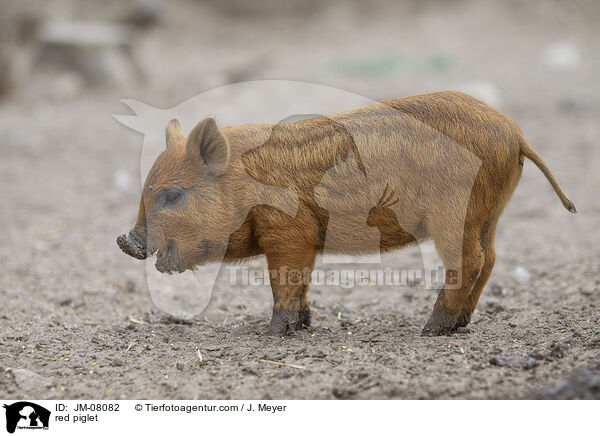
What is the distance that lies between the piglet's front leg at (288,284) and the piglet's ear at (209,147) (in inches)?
22.9

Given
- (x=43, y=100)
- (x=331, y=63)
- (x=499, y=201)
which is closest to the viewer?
(x=499, y=201)

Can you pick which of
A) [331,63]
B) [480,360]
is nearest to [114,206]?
[480,360]

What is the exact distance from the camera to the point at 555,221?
267 inches

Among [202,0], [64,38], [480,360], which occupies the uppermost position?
[202,0]

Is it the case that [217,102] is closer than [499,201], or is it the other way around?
[499,201]

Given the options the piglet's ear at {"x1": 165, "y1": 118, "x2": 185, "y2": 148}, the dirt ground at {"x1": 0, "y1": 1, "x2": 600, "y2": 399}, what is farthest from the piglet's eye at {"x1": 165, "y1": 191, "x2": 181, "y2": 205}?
the dirt ground at {"x1": 0, "y1": 1, "x2": 600, "y2": 399}

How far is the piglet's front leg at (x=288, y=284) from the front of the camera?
146 inches

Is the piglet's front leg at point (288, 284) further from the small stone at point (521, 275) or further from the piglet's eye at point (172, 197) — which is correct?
the small stone at point (521, 275)

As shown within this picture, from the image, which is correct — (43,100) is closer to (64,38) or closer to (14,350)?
(64,38)
